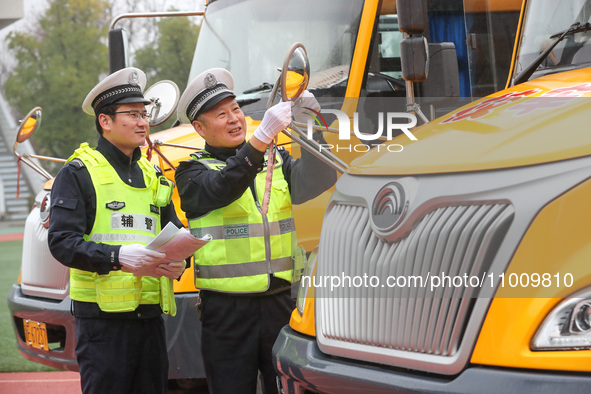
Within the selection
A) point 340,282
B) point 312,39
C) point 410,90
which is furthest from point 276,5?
point 340,282

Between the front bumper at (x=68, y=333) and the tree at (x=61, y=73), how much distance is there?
89.8 ft

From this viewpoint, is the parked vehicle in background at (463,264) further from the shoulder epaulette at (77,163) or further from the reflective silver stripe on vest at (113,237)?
the shoulder epaulette at (77,163)

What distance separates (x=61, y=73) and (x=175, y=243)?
31.1 metres

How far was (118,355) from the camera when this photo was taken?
3736mm

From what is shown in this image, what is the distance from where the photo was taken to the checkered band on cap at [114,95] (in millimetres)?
3939

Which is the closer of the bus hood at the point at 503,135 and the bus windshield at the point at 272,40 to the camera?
the bus hood at the point at 503,135

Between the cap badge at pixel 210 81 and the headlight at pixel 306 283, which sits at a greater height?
the cap badge at pixel 210 81

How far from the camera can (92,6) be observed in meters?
35.3

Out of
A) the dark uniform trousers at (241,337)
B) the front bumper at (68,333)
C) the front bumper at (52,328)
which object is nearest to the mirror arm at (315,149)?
the dark uniform trousers at (241,337)

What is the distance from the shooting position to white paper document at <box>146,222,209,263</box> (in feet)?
11.0

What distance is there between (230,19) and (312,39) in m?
0.92

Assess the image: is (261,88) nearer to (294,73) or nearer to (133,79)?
(133,79)

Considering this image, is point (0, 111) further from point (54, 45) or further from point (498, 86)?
point (498, 86)

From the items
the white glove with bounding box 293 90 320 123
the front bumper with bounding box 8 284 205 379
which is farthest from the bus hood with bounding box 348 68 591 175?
the front bumper with bounding box 8 284 205 379
